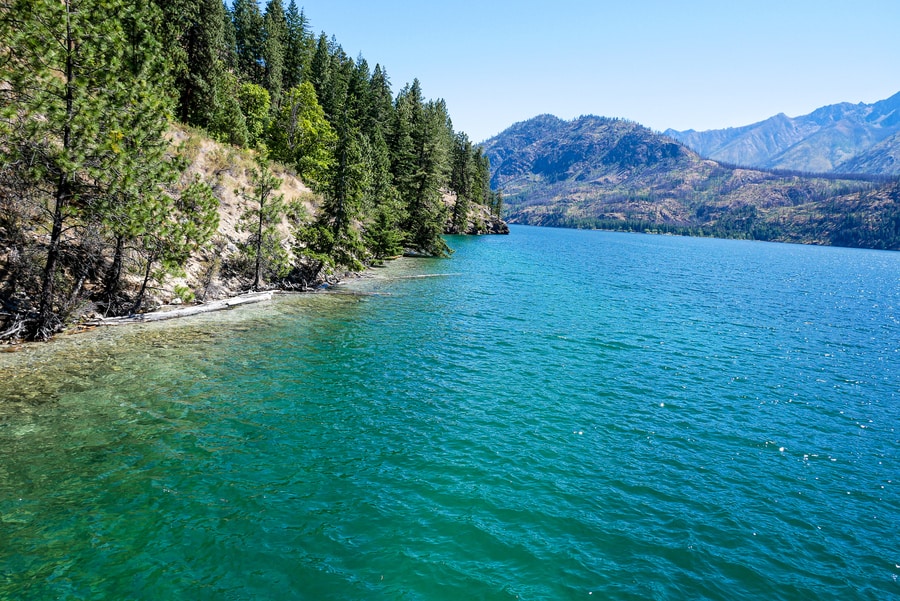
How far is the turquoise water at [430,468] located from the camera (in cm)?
1053

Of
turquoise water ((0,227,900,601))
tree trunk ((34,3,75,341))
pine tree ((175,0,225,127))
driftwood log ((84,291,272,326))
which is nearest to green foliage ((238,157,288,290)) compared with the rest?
driftwood log ((84,291,272,326))

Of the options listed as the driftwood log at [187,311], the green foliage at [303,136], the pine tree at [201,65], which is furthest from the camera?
the green foliage at [303,136]

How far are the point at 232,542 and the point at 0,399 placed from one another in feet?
38.9

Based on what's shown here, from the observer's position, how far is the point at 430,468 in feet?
49.4

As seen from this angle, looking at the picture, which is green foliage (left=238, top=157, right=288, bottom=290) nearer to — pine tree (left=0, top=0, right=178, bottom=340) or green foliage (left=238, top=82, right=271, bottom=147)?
pine tree (left=0, top=0, right=178, bottom=340)

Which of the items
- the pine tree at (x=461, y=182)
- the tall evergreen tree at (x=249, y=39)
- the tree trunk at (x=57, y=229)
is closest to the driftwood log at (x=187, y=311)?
the tree trunk at (x=57, y=229)

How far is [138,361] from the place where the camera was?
66.7ft

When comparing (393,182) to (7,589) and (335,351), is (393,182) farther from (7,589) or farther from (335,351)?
(7,589)

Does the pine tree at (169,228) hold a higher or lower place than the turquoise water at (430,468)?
higher

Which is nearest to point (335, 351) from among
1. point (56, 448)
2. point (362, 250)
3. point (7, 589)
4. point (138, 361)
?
point (138, 361)

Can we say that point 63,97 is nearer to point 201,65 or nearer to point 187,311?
point 187,311

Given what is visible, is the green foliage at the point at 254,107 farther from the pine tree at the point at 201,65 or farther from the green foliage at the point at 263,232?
the green foliage at the point at 263,232

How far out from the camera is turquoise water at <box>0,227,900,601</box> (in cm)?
1053

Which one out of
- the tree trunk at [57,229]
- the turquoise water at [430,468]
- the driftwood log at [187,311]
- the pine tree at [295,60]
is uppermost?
the pine tree at [295,60]
